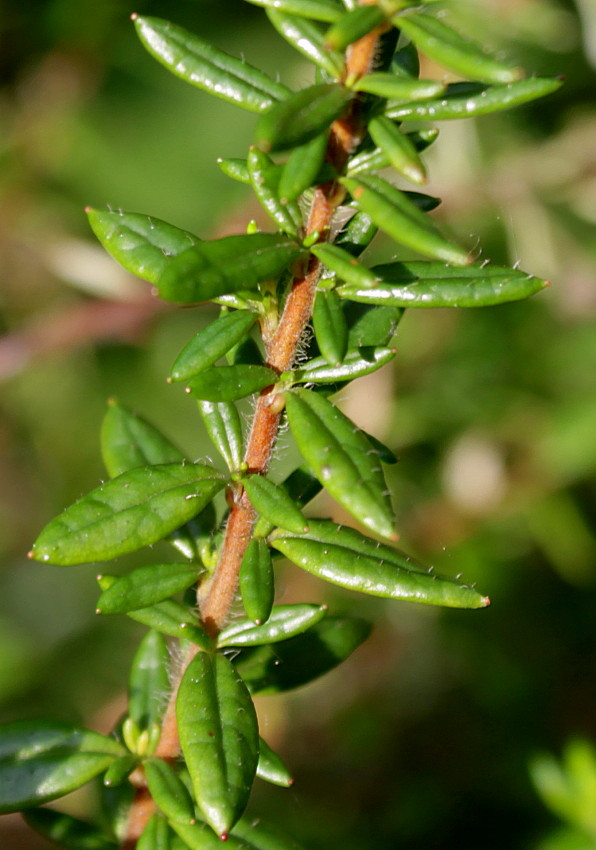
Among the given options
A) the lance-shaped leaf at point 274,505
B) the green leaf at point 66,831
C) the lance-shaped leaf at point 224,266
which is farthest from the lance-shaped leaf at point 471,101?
the green leaf at point 66,831

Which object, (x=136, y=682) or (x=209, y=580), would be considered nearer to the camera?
(x=209, y=580)

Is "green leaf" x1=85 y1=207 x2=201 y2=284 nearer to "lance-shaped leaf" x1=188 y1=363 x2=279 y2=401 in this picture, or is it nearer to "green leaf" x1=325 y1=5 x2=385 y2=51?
"lance-shaped leaf" x1=188 y1=363 x2=279 y2=401

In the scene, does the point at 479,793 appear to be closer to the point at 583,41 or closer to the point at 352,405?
the point at 352,405

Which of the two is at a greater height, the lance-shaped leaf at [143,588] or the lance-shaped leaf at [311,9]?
the lance-shaped leaf at [311,9]

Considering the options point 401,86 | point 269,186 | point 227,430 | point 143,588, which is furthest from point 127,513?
point 401,86

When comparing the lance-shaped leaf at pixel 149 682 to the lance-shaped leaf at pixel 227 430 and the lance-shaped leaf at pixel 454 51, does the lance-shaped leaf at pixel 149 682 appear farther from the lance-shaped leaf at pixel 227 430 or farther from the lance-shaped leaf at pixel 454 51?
the lance-shaped leaf at pixel 454 51

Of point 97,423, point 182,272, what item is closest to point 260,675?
point 182,272
